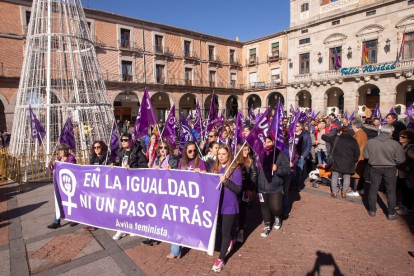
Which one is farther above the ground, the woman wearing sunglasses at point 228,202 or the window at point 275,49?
the window at point 275,49

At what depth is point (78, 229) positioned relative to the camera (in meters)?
4.74

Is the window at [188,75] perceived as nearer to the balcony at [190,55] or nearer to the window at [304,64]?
the balcony at [190,55]

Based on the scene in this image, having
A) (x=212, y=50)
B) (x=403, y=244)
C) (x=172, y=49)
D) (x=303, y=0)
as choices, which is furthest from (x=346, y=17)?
(x=403, y=244)

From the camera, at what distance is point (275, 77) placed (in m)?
31.4

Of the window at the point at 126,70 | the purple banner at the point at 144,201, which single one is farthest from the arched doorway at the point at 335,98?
the purple banner at the point at 144,201

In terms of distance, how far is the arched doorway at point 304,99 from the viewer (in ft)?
93.8

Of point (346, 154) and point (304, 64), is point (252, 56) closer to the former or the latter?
point (304, 64)

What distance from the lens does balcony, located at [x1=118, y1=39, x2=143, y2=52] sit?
2439 centimetres

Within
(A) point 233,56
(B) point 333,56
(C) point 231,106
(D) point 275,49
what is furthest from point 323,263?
(C) point 231,106

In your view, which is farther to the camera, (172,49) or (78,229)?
(172,49)

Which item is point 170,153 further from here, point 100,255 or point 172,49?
point 172,49

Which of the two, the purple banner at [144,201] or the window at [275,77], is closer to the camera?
the purple banner at [144,201]

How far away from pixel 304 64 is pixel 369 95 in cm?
723

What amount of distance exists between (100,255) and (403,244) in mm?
4772
